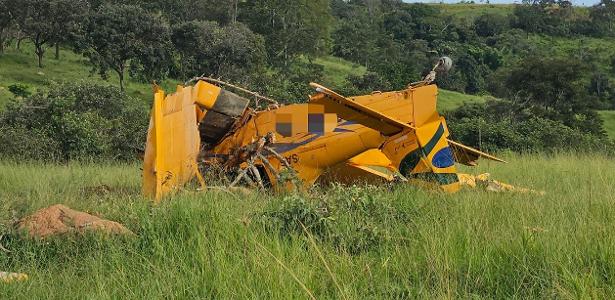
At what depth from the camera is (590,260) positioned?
3.57 metres

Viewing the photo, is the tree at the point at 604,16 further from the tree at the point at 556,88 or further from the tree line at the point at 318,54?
the tree at the point at 556,88

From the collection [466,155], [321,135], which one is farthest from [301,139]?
[466,155]

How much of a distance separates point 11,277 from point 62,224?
0.98 metres

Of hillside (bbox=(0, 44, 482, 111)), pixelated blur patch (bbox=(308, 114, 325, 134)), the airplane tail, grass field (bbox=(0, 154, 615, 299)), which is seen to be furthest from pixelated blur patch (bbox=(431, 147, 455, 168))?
hillside (bbox=(0, 44, 482, 111))

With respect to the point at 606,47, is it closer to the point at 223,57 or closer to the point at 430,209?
the point at 223,57

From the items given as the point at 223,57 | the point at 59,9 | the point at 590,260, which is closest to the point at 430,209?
the point at 590,260

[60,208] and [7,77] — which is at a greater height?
[60,208]

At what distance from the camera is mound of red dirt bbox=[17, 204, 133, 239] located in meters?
4.66

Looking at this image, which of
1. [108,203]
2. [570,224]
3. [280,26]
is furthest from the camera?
[280,26]

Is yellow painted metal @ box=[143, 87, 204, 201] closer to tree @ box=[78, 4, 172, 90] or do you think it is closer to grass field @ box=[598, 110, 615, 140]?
tree @ box=[78, 4, 172, 90]

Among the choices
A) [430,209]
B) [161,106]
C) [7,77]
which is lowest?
[7,77]

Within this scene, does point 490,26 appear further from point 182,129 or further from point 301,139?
point 182,129

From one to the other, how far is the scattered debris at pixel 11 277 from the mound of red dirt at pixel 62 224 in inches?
28.2

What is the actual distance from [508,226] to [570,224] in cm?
41
